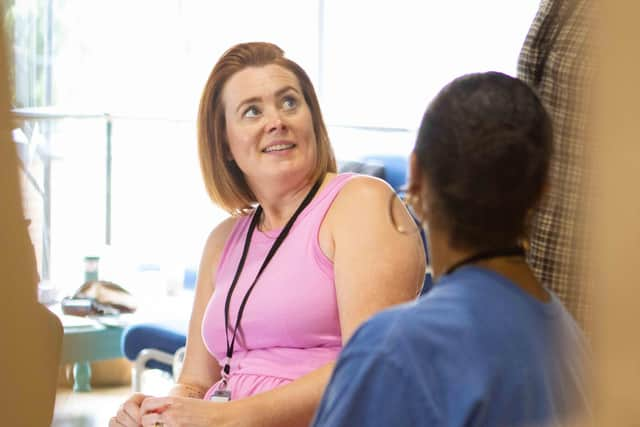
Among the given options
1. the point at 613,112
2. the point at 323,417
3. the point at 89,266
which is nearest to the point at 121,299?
the point at 89,266

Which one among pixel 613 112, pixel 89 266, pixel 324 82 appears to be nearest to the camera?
pixel 613 112

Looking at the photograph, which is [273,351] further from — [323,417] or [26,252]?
[26,252]

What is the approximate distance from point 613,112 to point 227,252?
75 cm

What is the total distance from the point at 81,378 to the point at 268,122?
45cm

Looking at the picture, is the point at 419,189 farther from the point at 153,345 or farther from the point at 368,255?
the point at 153,345

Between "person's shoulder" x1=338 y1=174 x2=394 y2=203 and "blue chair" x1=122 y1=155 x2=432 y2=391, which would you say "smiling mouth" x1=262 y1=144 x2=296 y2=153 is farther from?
"blue chair" x1=122 y1=155 x2=432 y2=391

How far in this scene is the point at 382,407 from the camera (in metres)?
0.41

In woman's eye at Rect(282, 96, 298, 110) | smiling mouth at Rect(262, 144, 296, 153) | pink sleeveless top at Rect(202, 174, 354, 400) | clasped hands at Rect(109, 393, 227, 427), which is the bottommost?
clasped hands at Rect(109, 393, 227, 427)

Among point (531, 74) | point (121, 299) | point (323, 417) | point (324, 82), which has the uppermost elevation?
point (531, 74)

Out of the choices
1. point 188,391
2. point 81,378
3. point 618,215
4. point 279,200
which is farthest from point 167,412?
point 618,215

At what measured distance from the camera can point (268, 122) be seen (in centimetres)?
85

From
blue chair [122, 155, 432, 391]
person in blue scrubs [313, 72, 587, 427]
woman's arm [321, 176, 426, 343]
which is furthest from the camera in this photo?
blue chair [122, 155, 432, 391]

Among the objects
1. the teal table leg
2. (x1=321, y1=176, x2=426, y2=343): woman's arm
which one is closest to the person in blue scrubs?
the teal table leg

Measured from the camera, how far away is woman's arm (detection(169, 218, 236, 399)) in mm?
982
